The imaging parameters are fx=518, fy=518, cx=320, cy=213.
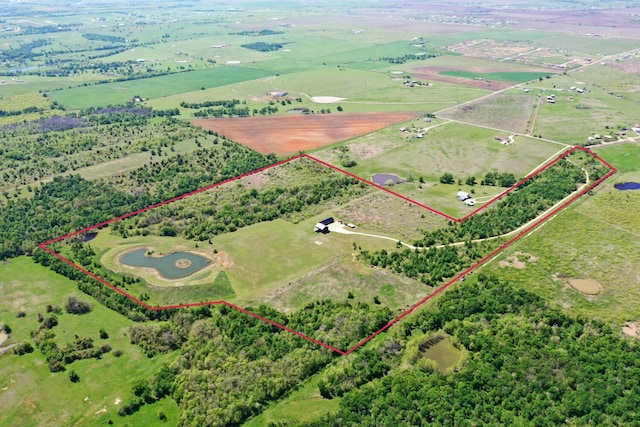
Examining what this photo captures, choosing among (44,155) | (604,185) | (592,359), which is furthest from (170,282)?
(604,185)

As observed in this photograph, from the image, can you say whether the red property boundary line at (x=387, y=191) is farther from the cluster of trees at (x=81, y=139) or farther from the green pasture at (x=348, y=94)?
the green pasture at (x=348, y=94)

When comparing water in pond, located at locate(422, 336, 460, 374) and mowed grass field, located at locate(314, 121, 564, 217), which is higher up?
mowed grass field, located at locate(314, 121, 564, 217)

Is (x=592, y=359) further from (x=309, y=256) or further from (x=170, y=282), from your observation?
(x=170, y=282)

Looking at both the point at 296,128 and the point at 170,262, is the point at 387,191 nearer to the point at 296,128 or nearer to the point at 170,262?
the point at 170,262

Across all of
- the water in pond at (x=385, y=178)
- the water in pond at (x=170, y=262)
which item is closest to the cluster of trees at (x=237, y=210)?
the water in pond at (x=385, y=178)

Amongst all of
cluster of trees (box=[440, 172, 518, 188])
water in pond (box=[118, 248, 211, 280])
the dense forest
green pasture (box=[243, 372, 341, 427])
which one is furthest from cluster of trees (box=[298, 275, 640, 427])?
the dense forest

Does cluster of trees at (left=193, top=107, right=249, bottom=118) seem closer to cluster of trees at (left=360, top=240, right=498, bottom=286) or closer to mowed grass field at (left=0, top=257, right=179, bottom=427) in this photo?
mowed grass field at (left=0, top=257, right=179, bottom=427)
